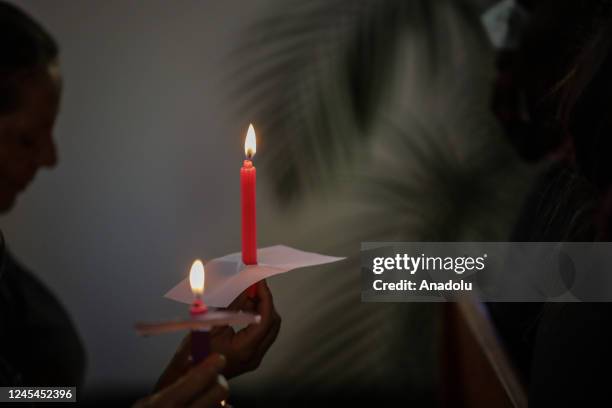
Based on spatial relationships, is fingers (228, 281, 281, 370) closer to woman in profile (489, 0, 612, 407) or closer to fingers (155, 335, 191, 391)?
fingers (155, 335, 191, 391)

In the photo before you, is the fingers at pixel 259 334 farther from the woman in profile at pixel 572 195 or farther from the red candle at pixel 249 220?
the woman in profile at pixel 572 195

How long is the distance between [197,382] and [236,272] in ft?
0.31

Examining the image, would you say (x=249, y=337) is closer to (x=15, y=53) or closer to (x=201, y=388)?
(x=201, y=388)

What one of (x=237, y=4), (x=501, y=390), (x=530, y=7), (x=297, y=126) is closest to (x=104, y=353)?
(x=297, y=126)

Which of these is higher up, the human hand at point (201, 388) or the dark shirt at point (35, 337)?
the human hand at point (201, 388)

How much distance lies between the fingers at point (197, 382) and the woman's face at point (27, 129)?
726mm

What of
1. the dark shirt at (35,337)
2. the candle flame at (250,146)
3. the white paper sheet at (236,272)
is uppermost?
the candle flame at (250,146)

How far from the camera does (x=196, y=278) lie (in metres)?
0.38

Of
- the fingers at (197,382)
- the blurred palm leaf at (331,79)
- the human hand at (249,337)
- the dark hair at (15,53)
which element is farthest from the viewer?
the blurred palm leaf at (331,79)

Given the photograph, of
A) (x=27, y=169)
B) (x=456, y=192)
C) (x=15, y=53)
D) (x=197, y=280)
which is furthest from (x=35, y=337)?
(x=456, y=192)

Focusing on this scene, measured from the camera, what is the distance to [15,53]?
93 centimetres

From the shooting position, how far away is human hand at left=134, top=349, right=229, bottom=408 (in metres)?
0.35

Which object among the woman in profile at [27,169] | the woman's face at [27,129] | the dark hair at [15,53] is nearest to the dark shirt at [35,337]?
the woman in profile at [27,169]

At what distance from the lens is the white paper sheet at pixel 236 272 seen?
0.40 metres
